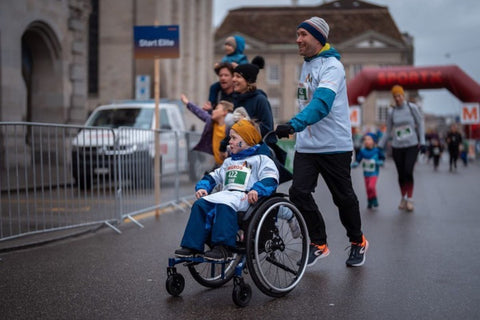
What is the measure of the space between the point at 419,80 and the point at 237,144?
25.2m

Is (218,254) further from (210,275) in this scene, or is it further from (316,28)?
(316,28)

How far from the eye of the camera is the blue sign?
9969mm

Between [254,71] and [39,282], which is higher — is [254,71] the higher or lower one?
the higher one

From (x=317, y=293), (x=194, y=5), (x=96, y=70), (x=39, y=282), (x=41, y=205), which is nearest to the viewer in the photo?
(x=317, y=293)

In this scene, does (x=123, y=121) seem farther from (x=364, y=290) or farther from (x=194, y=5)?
(x=194, y=5)

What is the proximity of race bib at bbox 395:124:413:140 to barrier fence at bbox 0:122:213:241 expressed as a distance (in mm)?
3617

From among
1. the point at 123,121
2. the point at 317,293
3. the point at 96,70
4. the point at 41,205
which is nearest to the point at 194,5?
the point at 96,70

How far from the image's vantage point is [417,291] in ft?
16.9

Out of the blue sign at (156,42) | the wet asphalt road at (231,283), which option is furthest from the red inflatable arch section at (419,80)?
the wet asphalt road at (231,283)

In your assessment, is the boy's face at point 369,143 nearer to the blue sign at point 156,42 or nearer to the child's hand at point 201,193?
the blue sign at point 156,42

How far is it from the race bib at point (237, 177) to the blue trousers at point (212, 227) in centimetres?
32

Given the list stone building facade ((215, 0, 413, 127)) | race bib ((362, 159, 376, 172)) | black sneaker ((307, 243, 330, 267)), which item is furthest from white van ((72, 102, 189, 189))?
stone building facade ((215, 0, 413, 127))

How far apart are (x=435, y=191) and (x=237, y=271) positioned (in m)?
11.8

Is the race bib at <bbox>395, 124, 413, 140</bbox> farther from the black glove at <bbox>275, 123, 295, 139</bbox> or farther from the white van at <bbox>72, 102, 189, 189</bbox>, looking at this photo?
the black glove at <bbox>275, 123, 295, 139</bbox>
